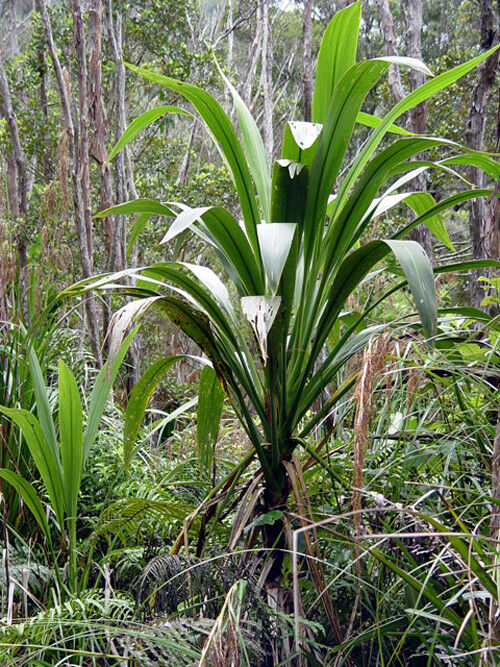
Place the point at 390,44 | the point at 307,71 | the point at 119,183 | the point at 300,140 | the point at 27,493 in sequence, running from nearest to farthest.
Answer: the point at 300,140, the point at 27,493, the point at 119,183, the point at 390,44, the point at 307,71

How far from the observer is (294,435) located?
155 cm

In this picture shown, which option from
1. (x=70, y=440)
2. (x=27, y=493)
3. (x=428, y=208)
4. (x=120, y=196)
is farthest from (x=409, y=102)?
(x=120, y=196)

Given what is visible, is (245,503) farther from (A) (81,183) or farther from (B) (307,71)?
(B) (307,71)

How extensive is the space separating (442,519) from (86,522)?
1.41m

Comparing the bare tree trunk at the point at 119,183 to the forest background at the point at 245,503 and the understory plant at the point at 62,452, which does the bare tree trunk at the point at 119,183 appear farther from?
the understory plant at the point at 62,452

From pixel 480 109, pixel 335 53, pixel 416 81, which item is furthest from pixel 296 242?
pixel 416 81

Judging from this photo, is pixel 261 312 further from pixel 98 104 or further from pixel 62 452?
pixel 98 104

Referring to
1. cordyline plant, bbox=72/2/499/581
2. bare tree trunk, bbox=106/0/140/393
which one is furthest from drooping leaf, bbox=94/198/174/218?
bare tree trunk, bbox=106/0/140/393

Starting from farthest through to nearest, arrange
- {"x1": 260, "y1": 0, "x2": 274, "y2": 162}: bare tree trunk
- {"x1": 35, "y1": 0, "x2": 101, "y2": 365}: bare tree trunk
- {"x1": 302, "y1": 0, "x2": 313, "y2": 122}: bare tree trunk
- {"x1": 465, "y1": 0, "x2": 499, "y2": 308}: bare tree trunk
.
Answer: {"x1": 260, "y1": 0, "x2": 274, "y2": 162}: bare tree trunk, {"x1": 302, "y1": 0, "x2": 313, "y2": 122}: bare tree trunk, {"x1": 35, "y1": 0, "x2": 101, "y2": 365}: bare tree trunk, {"x1": 465, "y1": 0, "x2": 499, "y2": 308}: bare tree trunk

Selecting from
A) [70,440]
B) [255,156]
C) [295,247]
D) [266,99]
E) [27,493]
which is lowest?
[27,493]

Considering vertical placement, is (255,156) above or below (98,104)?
below

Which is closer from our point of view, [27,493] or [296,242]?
[296,242]

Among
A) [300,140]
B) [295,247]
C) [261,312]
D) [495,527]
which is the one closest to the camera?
[495,527]

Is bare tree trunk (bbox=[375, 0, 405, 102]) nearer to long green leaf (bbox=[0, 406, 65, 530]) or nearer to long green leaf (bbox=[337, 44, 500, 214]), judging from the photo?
long green leaf (bbox=[337, 44, 500, 214])
